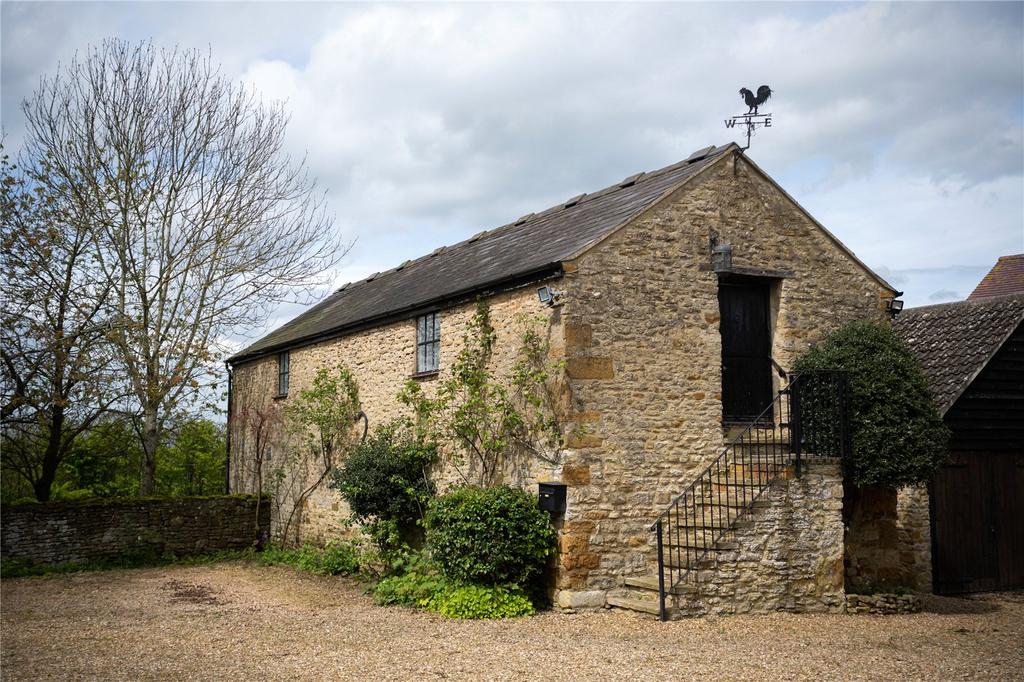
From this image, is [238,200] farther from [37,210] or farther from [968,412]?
[968,412]

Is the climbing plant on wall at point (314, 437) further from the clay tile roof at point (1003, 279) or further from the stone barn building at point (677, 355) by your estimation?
the clay tile roof at point (1003, 279)

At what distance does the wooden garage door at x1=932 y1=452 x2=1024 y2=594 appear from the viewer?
13.4 metres

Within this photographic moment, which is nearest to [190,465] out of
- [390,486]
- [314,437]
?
[314,437]

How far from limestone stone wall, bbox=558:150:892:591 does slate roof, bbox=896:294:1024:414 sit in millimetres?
2787

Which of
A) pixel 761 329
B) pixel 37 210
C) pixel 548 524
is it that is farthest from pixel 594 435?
pixel 37 210

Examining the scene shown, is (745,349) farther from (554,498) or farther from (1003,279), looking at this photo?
(1003,279)

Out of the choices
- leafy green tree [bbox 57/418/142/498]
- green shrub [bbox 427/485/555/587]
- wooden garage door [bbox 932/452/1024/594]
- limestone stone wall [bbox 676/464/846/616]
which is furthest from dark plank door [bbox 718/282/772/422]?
leafy green tree [bbox 57/418/142/498]

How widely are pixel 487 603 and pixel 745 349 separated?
501cm

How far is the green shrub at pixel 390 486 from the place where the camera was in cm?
1278

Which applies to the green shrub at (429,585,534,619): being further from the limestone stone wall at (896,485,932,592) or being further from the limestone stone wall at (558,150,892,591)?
the limestone stone wall at (896,485,932,592)

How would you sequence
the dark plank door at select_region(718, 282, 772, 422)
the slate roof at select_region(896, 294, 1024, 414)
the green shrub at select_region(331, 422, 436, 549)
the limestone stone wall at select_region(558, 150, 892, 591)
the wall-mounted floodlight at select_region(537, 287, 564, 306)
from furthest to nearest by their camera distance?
the slate roof at select_region(896, 294, 1024, 414) → the green shrub at select_region(331, 422, 436, 549) → the dark plank door at select_region(718, 282, 772, 422) → the wall-mounted floodlight at select_region(537, 287, 564, 306) → the limestone stone wall at select_region(558, 150, 892, 591)

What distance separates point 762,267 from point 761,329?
2.98ft

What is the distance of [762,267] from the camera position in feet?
38.8

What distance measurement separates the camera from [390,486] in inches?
506
